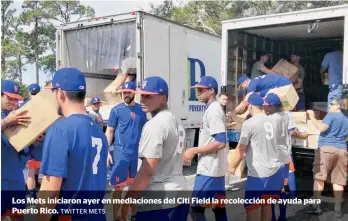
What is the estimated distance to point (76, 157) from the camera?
2.33 metres

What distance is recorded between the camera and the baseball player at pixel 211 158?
3973mm

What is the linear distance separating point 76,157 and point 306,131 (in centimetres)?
496

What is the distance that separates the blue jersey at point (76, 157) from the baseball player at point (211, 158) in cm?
157

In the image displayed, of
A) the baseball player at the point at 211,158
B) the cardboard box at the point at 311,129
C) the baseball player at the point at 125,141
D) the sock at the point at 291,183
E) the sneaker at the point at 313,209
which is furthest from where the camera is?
the cardboard box at the point at 311,129

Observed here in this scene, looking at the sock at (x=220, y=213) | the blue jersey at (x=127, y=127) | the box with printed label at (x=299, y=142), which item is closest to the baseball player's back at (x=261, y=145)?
the sock at (x=220, y=213)

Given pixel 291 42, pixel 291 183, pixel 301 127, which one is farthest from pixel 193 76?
pixel 291 183

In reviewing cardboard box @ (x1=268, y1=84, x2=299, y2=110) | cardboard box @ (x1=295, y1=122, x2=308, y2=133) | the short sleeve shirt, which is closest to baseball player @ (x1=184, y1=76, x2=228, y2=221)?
cardboard box @ (x1=268, y1=84, x2=299, y2=110)

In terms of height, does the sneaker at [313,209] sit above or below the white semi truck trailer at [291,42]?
below

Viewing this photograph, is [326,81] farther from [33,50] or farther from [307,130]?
[33,50]

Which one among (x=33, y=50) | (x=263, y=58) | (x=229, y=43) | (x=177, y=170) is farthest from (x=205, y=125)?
(x=33, y=50)

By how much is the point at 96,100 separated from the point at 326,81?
4.73 m

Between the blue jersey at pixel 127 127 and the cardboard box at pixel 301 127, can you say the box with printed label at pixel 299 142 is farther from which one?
the blue jersey at pixel 127 127

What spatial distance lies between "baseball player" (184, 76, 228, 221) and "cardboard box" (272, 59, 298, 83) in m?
4.31

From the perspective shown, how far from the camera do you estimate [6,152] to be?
340cm
